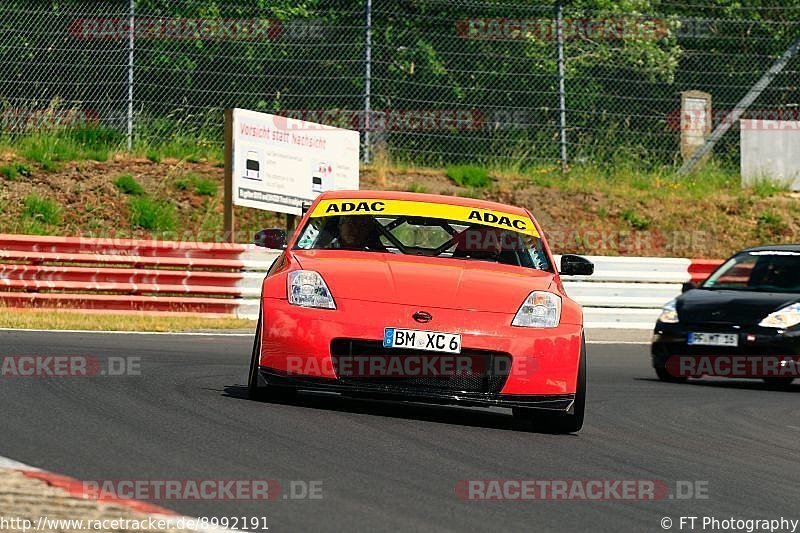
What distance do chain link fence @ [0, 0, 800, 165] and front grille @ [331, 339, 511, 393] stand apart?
13.8 metres

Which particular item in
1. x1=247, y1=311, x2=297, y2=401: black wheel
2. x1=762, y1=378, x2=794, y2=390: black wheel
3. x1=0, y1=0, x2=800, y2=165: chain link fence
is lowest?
x1=762, y1=378, x2=794, y2=390: black wheel

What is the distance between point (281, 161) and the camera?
19781 mm

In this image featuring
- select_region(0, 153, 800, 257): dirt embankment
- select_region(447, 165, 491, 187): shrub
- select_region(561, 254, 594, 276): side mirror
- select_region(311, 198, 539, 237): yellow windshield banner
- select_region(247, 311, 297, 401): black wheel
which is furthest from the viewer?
select_region(447, 165, 491, 187): shrub

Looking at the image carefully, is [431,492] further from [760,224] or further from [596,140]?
[760,224]

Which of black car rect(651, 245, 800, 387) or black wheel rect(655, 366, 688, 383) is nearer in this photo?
black car rect(651, 245, 800, 387)

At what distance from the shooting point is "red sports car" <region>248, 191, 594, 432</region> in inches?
320

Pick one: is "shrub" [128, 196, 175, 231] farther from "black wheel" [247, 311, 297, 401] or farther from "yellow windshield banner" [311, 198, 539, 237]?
"black wheel" [247, 311, 297, 401]

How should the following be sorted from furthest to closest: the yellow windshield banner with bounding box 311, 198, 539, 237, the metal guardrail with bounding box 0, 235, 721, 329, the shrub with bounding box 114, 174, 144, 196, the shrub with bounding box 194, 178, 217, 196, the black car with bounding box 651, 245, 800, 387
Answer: the shrub with bounding box 194, 178, 217, 196 → the shrub with bounding box 114, 174, 144, 196 → the metal guardrail with bounding box 0, 235, 721, 329 → the black car with bounding box 651, 245, 800, 387 → the yellow windshield banner with bounding box 311, 198, 539, 237

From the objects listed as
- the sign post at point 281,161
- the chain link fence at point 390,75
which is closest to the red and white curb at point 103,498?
the sign post at point 281,161

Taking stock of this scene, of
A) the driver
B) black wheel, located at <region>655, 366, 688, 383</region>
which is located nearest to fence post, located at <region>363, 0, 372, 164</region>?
black wheel, located at <region>655, 366, 688, 383</region>

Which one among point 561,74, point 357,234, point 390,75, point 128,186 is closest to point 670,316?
point 357,234

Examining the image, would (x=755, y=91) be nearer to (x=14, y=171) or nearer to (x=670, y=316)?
(x=670, y=316)

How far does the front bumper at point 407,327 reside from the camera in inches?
321

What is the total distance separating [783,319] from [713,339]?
0.63 meters
